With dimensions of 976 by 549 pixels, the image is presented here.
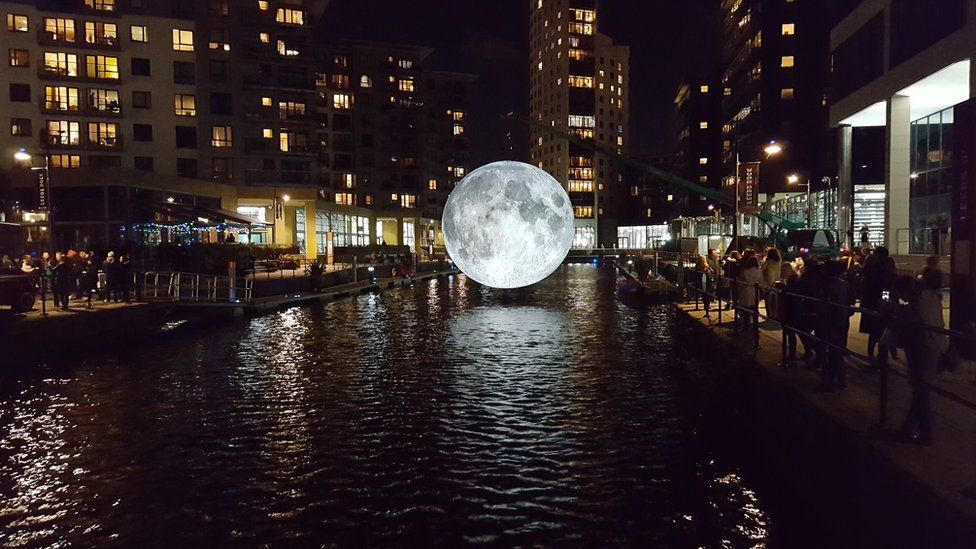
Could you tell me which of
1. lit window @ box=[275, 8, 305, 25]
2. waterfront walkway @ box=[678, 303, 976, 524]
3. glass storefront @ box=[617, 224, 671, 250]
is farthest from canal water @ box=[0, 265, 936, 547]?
glass storefront @ box=[617, 224, 671, 250]

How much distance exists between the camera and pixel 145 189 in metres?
51.1

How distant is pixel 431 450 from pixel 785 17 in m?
77.8

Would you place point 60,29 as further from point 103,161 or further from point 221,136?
point 221,136

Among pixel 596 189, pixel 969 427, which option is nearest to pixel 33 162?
pixel 969 427

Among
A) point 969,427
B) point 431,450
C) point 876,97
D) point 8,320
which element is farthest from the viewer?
point 876,97

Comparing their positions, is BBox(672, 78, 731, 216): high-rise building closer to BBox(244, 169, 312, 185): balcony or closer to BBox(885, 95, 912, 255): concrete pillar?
BBox(244, 169, 312, 185): balcony

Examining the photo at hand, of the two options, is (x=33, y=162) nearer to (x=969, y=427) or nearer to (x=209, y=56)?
(x=209, y=56)

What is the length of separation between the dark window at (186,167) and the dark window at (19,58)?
14.6 metres

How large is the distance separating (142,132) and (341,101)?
3925 centimetres

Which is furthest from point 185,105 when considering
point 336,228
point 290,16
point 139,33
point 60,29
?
point 336,228

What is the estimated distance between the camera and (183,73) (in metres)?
63.8

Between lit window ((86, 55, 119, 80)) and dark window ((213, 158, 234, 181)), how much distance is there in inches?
433

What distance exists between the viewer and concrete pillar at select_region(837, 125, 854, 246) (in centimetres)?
3098

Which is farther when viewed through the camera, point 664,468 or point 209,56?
point 209,56
